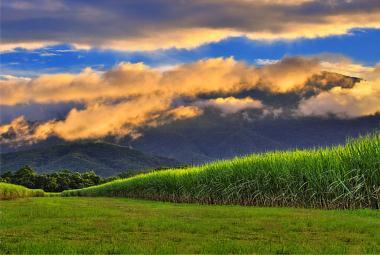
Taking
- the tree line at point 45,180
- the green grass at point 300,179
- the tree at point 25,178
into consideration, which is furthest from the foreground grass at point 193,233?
the tree at point 25,178

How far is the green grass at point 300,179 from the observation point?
75.2 feet

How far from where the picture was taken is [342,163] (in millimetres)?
24719

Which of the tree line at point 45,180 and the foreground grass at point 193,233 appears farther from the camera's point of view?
the tree line at point 45,180

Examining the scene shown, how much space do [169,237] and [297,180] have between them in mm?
14037

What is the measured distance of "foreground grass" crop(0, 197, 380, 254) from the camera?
1174 centimetres

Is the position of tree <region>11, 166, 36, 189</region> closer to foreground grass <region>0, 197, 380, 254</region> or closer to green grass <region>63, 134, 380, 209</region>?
green grass <region>63, 134, 380, 209</region>

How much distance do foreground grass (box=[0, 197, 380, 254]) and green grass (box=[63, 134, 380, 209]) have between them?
11.4ft

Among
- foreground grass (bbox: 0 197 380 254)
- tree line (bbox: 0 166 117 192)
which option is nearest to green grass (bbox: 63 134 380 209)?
→ foreground grass (bbox: 0 197 380 254)

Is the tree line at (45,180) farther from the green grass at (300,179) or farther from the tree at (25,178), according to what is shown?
the green grass at (300,179)

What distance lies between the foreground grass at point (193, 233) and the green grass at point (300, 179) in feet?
11.4

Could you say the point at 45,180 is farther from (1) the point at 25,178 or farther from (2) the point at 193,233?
(2) the point at 193,233

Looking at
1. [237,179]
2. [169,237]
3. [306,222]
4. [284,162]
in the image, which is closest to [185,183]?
[237,179]

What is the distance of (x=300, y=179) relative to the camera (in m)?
26.1

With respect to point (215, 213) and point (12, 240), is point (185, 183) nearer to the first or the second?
point (215, 213)
